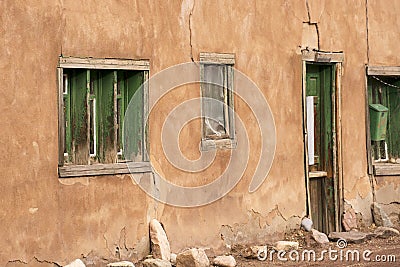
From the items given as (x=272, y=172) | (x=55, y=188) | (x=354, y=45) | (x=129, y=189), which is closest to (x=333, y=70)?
(x=354, y=45)

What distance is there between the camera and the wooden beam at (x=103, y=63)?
30.6ft

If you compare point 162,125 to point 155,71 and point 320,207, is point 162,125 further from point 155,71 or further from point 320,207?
point 320,207

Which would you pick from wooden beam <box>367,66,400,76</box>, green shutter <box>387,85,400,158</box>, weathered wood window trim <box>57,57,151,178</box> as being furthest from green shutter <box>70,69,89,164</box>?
green shutter <box>387,85,400,158</box>

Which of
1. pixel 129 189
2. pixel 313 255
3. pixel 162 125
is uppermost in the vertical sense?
pixel 162 125

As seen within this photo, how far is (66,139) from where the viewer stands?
9.59 meters

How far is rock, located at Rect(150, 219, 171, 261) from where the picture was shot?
32.6 feet

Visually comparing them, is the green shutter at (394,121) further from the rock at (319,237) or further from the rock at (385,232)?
the rock at (319,237)

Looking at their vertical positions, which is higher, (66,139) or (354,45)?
(354,45)

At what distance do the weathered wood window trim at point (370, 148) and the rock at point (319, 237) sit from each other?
4.46 ft

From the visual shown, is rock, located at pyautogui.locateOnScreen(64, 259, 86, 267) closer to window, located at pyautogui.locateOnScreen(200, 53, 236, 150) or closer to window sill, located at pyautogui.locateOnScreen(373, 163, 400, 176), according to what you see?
window, located at pyautogui.locateOnScreen(200, 53, 236, 150)

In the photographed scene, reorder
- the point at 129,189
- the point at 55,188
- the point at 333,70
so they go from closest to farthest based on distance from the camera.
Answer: the point at 55,188 → the point at 129,189 → the point at 333,70

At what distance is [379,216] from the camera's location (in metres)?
12.6

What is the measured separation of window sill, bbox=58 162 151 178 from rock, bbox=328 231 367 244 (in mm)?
3063

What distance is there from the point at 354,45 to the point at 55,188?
5.15 meters
